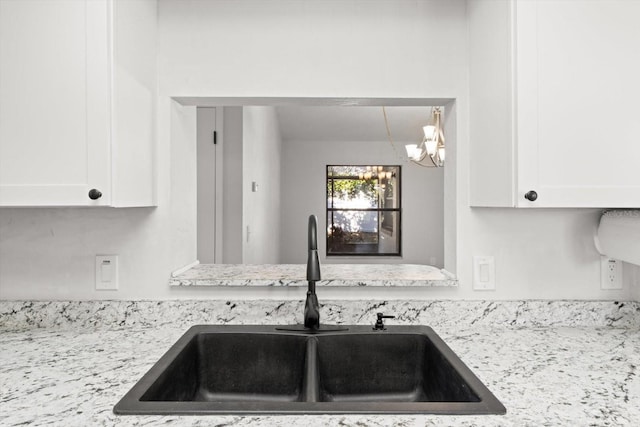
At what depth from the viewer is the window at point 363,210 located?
24.6 feet

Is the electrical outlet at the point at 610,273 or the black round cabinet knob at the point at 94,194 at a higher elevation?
the black round cabinet knob at the point at 94,194

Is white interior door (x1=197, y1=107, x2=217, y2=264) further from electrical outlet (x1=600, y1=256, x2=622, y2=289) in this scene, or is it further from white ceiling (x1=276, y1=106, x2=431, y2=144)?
white ceiling (x1=276, y1=106, x2=431, y2=144)

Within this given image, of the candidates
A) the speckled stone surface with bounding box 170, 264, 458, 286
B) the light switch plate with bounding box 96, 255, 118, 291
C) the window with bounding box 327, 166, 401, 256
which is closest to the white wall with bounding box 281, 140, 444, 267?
the window with bounding box 327, 166, 401, 256

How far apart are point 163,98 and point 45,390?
924 mm

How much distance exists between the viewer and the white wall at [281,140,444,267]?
7285 mm

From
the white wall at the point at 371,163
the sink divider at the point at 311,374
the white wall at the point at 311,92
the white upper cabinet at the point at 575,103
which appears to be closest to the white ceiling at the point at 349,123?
the white wall at the point at 371,163

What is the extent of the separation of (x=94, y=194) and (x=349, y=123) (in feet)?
18.7

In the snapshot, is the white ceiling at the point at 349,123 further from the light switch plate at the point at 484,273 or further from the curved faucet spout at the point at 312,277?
the curved faucet spout at the point at 312,277

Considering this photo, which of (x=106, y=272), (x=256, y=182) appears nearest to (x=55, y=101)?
(x=106, y=272)

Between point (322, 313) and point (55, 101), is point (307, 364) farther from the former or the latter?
point (55, 101)

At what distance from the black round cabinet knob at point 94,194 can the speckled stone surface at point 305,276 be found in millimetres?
434

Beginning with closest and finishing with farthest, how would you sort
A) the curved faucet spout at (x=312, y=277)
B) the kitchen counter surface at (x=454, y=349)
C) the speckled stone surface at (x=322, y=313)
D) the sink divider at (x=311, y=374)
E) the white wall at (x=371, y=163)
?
the kitchen counter surface at (x=454, y=349) < the sink divider at (x=311, y=374) < the curved faucet spout at (x=312, y=277) < the speckled stone surface at (x=322, y=313) < the white wall at (x=371, y=163)

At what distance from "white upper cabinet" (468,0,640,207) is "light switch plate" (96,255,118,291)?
1268mm

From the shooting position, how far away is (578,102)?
1.11 m
